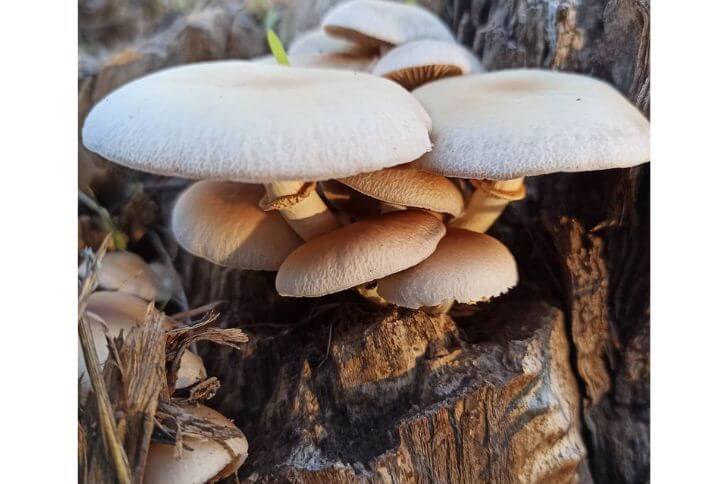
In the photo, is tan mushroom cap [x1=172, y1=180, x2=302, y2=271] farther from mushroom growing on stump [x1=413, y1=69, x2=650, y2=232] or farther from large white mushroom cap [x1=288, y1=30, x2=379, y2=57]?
large white mushroom cap [x1=288, y1=30, x2=379, y2=57]

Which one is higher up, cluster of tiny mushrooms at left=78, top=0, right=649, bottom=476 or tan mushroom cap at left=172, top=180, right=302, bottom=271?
cluster of tiny mushrooms at left=78, top=0, right=649, bottom=476

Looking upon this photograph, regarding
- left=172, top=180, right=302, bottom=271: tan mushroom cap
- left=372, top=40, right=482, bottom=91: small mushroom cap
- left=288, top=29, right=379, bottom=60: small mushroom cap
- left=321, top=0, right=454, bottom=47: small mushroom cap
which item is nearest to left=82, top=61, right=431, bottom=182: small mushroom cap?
left=172, top=180, right=302, bottom=271: tan mushroom cap

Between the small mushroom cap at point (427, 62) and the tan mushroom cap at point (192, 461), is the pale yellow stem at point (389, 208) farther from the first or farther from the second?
the tan mushroom cap at point (192, 461)

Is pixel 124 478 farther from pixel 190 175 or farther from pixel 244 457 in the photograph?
pixel 190 175

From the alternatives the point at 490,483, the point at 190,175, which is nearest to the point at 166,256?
the point at 190,175

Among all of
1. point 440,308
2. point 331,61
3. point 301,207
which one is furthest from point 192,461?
point 331,61

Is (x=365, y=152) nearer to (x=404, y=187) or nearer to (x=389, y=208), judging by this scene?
(x=404, y=187)

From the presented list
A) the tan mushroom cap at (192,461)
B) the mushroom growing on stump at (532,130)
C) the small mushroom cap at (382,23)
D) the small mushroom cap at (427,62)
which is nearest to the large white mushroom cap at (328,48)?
the small mushroom cap at (382,23)
